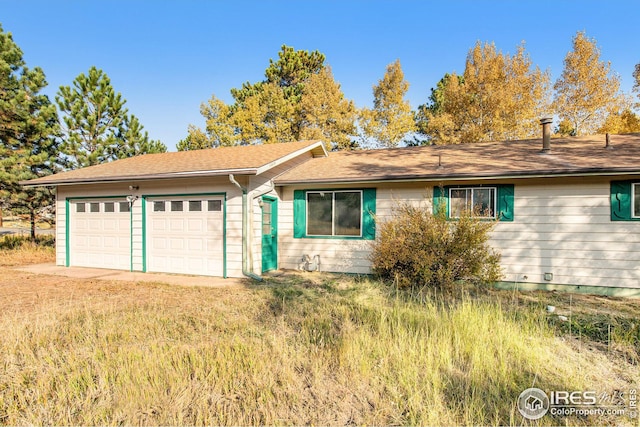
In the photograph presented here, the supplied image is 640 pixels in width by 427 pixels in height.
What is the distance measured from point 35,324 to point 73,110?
1269cm

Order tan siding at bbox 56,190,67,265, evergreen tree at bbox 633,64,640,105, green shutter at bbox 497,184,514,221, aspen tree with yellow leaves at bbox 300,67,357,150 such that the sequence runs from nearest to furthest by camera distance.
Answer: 1. green shutter at bbox 497,184,514,221
2. tan siding at bbox 56,190,67,265
3. evergreen tree at bbox 633,64,640,105
4. aspen tree with yellow leaves at bbox 300,67,357,150

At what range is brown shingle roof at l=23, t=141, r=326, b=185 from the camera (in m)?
7.96

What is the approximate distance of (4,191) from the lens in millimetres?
12227

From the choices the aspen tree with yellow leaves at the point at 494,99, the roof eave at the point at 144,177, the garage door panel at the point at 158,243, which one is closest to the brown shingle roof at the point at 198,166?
the roof eave at the point at 144,177

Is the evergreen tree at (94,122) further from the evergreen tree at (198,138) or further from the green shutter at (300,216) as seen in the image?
the green shutter at (300,216)

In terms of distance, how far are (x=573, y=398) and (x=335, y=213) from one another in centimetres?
646

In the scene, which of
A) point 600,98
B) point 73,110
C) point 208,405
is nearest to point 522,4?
point 600,98

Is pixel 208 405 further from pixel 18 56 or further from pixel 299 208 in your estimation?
pixel 18 56

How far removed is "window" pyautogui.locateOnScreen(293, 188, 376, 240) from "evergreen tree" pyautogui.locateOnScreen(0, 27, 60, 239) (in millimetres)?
10372

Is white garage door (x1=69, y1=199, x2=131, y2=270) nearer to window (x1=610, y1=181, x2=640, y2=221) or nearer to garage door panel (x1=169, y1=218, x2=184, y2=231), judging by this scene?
garage door panel (x1=169, y1=218, x2=184, y2=231)

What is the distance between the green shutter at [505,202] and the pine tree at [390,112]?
14337 mm

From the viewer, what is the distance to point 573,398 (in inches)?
110

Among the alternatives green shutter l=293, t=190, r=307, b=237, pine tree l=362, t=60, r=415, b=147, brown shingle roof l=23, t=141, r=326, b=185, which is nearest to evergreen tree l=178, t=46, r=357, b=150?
pine tree l=362, t=60, r=415, b=147

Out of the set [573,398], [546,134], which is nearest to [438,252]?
[573,398]
